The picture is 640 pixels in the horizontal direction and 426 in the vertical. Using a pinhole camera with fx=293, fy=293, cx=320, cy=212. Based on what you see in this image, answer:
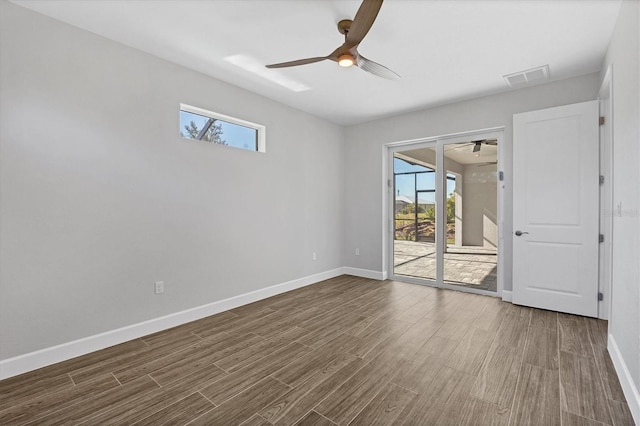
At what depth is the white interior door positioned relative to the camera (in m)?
3.29

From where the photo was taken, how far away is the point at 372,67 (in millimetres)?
2701

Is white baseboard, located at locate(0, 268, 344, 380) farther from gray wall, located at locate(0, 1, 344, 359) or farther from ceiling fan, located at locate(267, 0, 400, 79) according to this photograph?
ceiling fan, located at locate(267, 0, 400, 79)

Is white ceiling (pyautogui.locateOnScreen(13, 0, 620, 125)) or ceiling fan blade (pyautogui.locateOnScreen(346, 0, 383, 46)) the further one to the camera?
white ceiling (pyautogui.locateOnScreen(13, 0, 620, 125))

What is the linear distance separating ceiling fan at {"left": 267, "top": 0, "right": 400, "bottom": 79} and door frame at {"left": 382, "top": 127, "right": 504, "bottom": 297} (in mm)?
2133

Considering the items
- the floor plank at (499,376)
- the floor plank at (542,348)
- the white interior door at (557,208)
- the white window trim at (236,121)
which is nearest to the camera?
the floor plank at (499,376)

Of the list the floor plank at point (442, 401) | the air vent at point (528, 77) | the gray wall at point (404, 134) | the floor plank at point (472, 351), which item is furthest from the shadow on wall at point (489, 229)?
the floor plank at point (442, 401)

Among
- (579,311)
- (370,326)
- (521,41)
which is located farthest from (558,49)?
(370,326)

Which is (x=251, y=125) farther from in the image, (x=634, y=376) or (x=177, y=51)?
(x=634, y=376)

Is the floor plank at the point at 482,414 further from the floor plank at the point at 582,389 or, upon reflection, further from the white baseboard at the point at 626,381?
the white baseboard at the point at 626,381

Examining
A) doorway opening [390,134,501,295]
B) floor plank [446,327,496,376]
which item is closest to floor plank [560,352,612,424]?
floor plank [446,327,496,376]

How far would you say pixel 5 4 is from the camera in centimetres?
223

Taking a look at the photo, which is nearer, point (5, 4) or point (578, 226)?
point (5, 4)

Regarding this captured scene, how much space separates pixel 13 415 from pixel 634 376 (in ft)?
12.5

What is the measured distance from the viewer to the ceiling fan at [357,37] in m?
1.86
